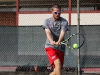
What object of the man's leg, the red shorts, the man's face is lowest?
the man's leg

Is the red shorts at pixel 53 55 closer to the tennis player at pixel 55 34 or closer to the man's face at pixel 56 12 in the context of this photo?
the tennis player at pixel 55 34

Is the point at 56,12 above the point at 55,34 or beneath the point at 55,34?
above

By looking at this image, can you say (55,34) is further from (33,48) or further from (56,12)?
(33,48)

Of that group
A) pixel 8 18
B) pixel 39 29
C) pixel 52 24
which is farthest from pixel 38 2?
pixel 52 24

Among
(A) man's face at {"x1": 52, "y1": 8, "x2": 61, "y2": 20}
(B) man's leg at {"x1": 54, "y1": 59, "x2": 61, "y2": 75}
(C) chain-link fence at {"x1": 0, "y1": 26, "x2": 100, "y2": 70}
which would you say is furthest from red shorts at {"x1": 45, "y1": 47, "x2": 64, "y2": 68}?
(C) chain-link fence at {"x1": 0, "y1": 26, "x2": 100, "y2": 70}

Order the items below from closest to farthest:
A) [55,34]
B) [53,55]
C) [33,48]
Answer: [53,55] < [55,34] < [33,48]

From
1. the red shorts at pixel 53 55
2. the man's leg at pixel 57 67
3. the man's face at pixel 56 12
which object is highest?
the man's face at pixel 56 12

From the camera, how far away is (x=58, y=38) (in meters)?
Answer: 7.33

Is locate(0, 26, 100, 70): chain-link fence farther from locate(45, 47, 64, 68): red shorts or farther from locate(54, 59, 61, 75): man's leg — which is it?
locate(54, 59, 61, 75): man's leg

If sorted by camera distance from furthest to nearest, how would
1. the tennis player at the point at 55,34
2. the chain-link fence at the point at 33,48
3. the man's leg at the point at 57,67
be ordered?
the chain-link fence at the point at 33,48, the tennis player at the point at 55,34, the man's leg at the point at 57,67

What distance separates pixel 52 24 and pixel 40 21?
6019 mm

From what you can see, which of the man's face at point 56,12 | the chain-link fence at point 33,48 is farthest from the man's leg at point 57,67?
the chain-link fence at point 33,48

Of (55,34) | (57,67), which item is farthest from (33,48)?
(57,67)

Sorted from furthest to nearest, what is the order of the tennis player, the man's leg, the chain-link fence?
the chain-link fence
the tennis player
the man's leg
